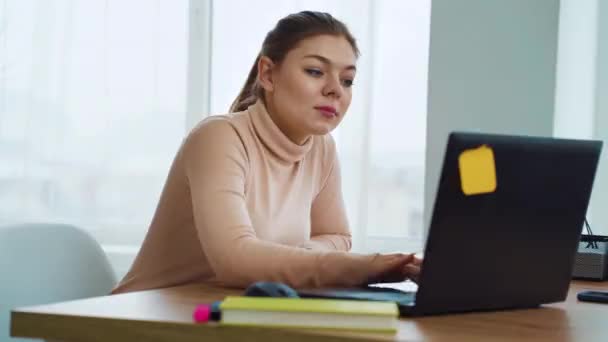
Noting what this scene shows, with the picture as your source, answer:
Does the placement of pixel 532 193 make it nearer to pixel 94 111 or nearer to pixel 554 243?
pixel 554 243

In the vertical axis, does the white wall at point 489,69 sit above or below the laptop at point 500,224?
above

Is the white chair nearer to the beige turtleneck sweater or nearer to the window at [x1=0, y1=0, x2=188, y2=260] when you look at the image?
the beige turtleneck sweater

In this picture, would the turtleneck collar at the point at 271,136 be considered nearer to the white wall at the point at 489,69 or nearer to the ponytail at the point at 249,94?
the ponytail at the point at 249,94

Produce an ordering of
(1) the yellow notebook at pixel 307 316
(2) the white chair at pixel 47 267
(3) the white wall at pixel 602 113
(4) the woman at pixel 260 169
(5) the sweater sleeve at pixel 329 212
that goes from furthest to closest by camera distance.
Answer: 1. (3) the white wall at pixel 602 113
2. (5) the sweater sleeve at pixel 329 212
3. (2) the white chair at pixel 47 267
4. (4) the woman at pixel 260 169
5. (1) the yellow notebook at pixel 307 316

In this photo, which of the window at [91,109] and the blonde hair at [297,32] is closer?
the blonde hair at [297,32]

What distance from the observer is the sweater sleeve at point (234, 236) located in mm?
1321

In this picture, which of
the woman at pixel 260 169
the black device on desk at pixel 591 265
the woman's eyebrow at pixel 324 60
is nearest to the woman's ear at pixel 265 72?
the woman at pixel 260 169

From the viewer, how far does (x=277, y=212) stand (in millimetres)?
1798

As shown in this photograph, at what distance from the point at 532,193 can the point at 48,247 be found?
42.0 inches

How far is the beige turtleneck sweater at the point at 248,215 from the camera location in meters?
1.36

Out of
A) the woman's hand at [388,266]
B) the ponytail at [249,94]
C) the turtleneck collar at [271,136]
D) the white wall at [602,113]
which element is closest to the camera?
the woman's hand at [388,266]

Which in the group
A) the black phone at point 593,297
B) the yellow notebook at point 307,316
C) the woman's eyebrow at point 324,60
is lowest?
the black phone at point 593,297

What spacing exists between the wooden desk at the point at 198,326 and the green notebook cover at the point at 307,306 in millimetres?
24

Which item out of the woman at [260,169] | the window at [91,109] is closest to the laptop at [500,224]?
the woman at [260,169]
